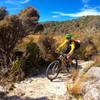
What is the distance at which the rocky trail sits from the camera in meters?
8.96

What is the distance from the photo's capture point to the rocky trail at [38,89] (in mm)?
8961

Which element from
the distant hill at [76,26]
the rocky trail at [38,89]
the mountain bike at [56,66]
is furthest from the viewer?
the distant hill at [76,26]

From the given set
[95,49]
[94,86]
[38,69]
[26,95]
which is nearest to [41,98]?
[26,95]

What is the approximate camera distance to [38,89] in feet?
31.8

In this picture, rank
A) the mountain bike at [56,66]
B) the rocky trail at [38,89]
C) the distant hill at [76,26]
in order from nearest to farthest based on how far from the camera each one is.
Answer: the rocky trail at [38,89], the mountain bike at [56,66], the distant hill at [76,26]

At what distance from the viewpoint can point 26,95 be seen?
9.16 meters

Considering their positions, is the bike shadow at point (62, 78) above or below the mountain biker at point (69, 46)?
below

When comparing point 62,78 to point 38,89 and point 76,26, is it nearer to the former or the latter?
point 38,89

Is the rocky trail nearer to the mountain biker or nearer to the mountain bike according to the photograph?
the mountain bike

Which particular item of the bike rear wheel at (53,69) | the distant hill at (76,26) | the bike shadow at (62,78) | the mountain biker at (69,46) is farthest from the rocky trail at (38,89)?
the distant hill at (76,26)

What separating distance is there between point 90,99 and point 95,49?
867 cm

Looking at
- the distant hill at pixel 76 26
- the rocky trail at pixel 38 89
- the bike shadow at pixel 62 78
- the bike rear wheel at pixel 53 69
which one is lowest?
the rocky trail at pixel 38 89

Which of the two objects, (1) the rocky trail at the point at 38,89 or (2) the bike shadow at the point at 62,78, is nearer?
(1) the rocky trail at the point at 38,89

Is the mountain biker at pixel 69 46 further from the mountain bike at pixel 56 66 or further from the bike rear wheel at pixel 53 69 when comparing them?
the bike rear wheel at pixel 53 69
